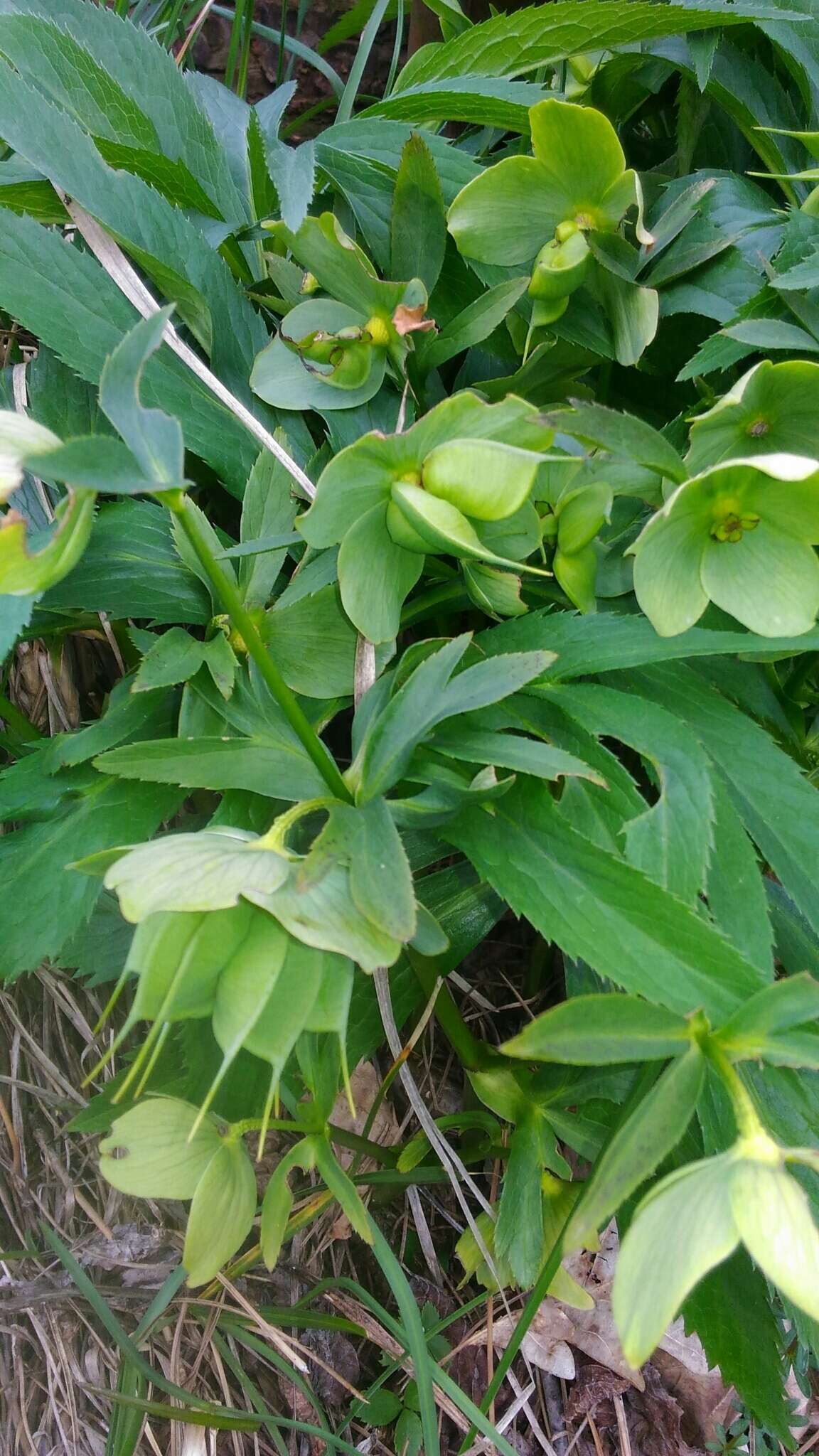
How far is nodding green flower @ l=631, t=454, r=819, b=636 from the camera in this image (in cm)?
46

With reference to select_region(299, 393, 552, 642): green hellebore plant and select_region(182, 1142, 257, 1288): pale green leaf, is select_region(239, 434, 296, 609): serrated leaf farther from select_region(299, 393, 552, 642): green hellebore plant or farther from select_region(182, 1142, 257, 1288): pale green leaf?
select_region(182, 1142, 257, 1288): pale green leaf

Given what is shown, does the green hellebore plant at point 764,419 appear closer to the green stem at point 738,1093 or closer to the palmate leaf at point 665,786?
the palmate leaf at point 665,786

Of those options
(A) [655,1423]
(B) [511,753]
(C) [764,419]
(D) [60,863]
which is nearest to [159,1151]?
(D) [60,863]

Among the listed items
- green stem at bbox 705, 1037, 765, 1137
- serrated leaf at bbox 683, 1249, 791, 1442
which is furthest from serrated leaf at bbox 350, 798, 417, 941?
serrated leaf at bbox 683, 1249, 791, 1442

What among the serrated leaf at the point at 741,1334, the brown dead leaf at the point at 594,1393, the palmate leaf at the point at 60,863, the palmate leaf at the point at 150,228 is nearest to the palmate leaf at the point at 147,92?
the palmate leaf at the point at 150,228

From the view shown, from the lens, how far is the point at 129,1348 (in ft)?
2.09

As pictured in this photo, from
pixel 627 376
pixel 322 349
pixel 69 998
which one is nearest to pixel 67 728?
pixel 69 998

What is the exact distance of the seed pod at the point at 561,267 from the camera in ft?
1.72

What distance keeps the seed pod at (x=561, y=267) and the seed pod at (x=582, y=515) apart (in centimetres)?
13

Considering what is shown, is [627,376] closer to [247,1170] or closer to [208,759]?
[208,759]

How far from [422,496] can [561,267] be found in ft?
0.61

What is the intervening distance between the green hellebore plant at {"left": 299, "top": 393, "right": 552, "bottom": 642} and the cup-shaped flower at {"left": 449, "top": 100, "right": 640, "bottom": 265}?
16 centimetres

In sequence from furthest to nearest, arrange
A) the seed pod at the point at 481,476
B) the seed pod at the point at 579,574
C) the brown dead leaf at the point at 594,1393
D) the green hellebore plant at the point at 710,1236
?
the brown dead leaf at the point at 594,1393, the seed pod at the point at 579,574, the seed pod at the point at 481,476, the green hellebore plant at the point at 710,1236

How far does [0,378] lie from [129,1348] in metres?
0.64
